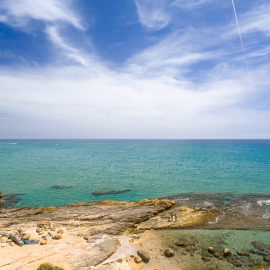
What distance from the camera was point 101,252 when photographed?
38.0ft

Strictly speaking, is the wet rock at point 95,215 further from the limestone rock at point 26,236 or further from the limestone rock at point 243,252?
the limestone rock at point 243,252

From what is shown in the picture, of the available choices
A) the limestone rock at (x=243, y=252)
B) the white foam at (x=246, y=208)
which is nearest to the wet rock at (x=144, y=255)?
the limestone rock at (x=243, y=252)

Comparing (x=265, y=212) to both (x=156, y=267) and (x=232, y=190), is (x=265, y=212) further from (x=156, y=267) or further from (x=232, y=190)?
(x=156, y=267)

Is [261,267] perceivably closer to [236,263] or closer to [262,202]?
[236,263]

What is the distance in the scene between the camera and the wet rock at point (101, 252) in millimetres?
10555

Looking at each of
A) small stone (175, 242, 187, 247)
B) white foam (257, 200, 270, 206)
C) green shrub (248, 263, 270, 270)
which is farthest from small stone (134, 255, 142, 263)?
white foam (257, 200, 270, 206)

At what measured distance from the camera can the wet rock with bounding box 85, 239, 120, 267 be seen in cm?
1055

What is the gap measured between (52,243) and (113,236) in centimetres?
485

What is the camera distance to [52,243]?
1280 cm

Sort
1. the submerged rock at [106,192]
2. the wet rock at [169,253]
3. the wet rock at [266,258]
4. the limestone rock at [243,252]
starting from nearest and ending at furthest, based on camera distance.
Answer: the wet rock at [266,258] → the wet rock at [169,253] → the limestone rock at [243,252] → the submerged rock at [106,192]

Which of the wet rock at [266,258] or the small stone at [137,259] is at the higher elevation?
the small stone at [137,259]

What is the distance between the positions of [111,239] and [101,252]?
2099 mm

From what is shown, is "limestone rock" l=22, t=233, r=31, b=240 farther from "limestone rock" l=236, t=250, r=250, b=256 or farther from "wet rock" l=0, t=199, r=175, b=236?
"limestone rock" l=236, t=250, r=250, b=256

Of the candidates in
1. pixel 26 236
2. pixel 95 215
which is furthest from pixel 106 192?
pixel 26 236
